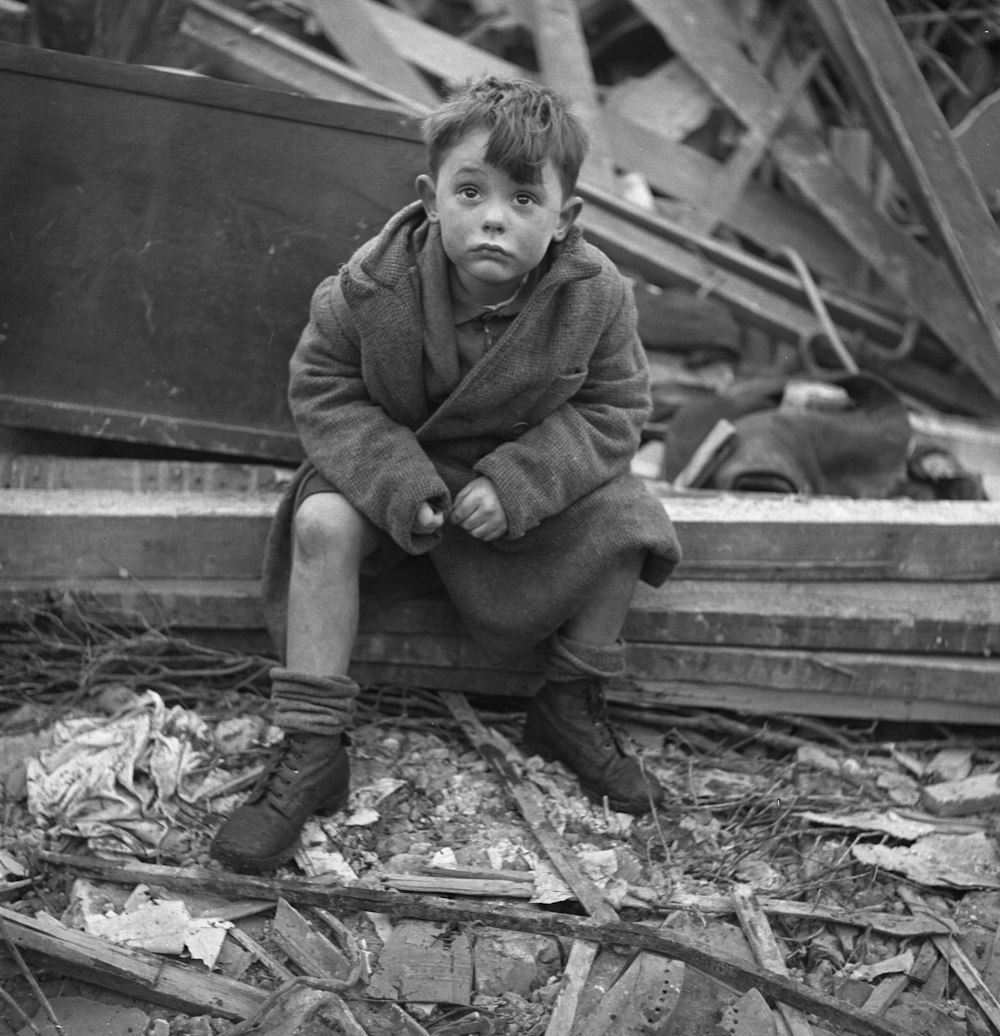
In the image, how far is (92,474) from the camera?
2916 millimetres

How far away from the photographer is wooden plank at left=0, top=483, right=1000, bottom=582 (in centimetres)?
277

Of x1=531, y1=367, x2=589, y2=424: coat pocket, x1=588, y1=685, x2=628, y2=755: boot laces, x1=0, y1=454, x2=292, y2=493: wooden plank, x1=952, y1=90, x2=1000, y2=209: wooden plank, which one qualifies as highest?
x1=952, y1=90, x2=1000, y2=209: wooden plank

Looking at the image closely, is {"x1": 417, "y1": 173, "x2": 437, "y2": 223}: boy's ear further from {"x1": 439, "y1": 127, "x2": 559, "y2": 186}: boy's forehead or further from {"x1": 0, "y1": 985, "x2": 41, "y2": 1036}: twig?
{"x1": 0, "y1": 985, "x2": 41, "y2": 1036}: twig

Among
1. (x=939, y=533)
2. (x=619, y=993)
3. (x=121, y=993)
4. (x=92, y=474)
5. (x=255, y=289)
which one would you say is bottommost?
(x=121, y=993)

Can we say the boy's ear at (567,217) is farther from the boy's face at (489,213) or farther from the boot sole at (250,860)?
the boot sole at (250,860)

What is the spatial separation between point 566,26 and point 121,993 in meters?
4.03

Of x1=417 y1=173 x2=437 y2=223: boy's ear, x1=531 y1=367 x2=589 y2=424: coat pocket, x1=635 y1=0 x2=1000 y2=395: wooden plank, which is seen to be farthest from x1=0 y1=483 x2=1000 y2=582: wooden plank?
x1=635 y1=0 x2=1000 y2=395: wooden plank

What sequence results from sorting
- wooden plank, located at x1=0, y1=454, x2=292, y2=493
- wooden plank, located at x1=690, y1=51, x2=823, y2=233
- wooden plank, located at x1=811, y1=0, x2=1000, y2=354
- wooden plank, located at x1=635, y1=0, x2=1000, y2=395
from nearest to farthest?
wooden plank, located at x1=0, y1=454, x2=292, y2=493, wooden plank, located at x1=811, y1=0, x2=1000, y2=354, wooden plank, located at x1=635, y1=0, x2=1000, y2=395, wooden plank, located at x1=690, y1=51, x2=823, y2=233

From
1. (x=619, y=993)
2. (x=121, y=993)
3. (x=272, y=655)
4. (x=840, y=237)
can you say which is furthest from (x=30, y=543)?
(x=840, y=237)

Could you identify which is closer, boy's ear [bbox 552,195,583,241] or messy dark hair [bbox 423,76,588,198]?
messy dark hair [bbox 423,76,588,198]

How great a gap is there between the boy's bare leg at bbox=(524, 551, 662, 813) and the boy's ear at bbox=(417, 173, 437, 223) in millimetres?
809

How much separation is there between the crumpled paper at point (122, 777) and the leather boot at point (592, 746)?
763 millimetres

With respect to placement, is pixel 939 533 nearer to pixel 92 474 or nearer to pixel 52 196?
pixel 92 474

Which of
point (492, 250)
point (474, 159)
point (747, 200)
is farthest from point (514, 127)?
point (747, 200)
